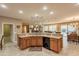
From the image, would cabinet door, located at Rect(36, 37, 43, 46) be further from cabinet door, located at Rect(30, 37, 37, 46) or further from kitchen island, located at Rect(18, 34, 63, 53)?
cabinet door, located at Rect(30, 37, 37, 46)

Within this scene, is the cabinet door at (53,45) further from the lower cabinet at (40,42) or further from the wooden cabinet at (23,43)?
the wooden cabinet at (23,43)

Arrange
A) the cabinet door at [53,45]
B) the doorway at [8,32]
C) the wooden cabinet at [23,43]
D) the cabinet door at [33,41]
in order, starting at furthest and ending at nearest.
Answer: the cabinet door at [33,41], the wooden cabinet at [23,43], the cabinet door at [53,45], the doorway at [8,32]

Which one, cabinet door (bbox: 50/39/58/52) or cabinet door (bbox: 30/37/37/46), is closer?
cabinet door (bbox: 50/39/58/52)

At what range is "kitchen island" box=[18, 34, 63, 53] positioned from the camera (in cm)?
528

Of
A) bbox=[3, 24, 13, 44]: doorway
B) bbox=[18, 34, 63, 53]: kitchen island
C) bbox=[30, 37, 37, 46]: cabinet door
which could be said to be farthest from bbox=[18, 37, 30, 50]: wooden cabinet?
bbox=[3, 24, 13, 44]: doorway

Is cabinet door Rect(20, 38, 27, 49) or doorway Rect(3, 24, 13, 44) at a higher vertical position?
doorway Rect(3, 24, 13, 44)

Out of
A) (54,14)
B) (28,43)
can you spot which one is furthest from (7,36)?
(54,14)

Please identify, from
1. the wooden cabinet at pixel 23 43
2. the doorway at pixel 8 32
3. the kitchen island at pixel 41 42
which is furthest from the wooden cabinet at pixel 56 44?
the doorway at pixel 8 32

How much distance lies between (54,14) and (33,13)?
0.82 meters

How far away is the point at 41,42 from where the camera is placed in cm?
644

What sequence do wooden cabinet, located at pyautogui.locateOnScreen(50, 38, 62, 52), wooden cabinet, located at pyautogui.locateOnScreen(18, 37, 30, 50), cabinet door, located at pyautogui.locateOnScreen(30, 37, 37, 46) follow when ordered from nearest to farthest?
1. wooden cabinet, located at pyautogui.locateOnScreen(50, 38, 62, 52)
2. wooden cabinet, located at pyautogui.locateOnScreen(18, 37, 30, 50)
3. cabinet door, located at pyautogui.locateOnScreen(30, 37, 37, 46)

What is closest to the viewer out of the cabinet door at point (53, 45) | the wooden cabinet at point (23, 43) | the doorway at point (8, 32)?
the doorway at point (8, 32)

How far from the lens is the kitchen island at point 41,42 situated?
528 centimetres

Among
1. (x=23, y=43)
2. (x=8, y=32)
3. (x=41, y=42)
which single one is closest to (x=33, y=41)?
(x=41, y=42)
